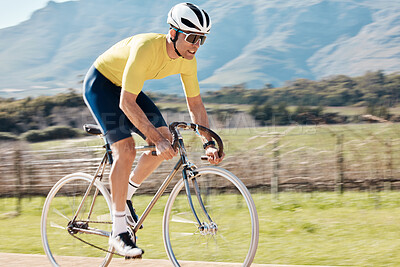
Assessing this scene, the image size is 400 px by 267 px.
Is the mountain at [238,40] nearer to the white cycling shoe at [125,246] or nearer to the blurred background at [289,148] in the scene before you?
the blurred background at [289,148]

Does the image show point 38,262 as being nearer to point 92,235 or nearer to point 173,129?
point 92,235

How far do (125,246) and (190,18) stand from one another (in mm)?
1544

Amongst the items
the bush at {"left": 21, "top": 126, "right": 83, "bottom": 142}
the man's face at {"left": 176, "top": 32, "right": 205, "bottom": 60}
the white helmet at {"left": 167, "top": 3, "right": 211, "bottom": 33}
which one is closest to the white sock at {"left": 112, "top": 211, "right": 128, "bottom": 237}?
the man's face at {"left": 176, "top": 32, "right": 205, "bottom": 60}

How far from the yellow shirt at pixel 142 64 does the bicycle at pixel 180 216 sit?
39 cm

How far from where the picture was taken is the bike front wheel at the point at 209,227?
3.33 m

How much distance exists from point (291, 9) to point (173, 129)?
4379 inches

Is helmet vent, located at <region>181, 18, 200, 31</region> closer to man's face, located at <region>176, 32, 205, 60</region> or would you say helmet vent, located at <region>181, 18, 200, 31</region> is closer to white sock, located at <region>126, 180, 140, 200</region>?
man's face, located at <region>176, 32, 205, 60</region>

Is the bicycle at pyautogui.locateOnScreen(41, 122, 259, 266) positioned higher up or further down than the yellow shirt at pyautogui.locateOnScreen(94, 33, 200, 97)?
further down

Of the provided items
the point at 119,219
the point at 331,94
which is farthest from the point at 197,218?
the point at 331,94

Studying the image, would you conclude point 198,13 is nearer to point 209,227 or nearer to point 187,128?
point 187,128

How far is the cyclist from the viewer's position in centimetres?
336

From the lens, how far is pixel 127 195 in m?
3.85

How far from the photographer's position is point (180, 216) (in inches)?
141

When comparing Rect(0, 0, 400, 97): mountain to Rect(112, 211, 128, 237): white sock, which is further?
Rect(0, 0, 400, 97): mountain
